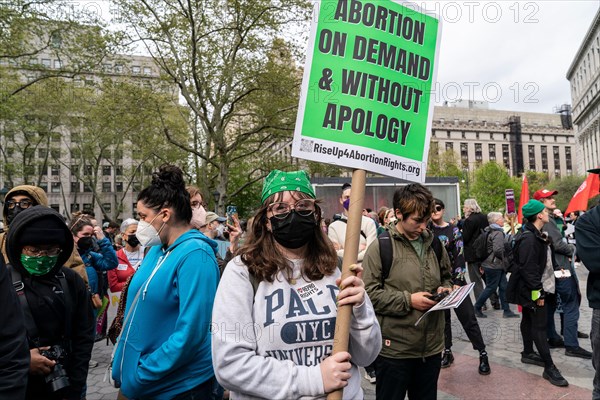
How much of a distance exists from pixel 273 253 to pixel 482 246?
7.21m

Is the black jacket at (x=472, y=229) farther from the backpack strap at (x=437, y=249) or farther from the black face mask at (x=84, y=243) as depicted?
the black face mask at (x=84, y=243)

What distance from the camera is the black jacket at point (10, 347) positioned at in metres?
1.54

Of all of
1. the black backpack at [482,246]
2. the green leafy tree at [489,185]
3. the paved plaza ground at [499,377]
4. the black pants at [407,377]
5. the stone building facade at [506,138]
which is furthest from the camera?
the stone building facade at [506,138]

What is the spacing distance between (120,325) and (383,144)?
6.52ft

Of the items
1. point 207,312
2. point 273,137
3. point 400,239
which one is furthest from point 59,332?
point 273,137

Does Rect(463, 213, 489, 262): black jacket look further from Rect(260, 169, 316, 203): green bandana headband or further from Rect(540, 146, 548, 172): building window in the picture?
Rect(540, 146, 548, 172): building window

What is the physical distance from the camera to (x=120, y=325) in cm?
266

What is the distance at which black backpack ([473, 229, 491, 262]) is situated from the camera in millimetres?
8070

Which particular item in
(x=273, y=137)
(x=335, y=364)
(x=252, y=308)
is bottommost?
(x=335, y=364)

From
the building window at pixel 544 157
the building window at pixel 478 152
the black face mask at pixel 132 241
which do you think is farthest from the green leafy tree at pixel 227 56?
the building window at pixel 544 157

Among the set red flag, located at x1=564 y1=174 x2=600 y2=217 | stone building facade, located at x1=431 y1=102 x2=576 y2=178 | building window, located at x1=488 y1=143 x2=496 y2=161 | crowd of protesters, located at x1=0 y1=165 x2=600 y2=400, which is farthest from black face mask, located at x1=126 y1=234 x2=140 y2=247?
building window, located at x1=488 y1=143 x2=496 y2=161

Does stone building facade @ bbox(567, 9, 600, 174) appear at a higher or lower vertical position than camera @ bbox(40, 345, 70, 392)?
higher

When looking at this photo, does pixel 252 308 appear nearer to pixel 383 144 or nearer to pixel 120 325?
pixel 383 144

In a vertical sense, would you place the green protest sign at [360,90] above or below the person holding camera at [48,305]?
above
